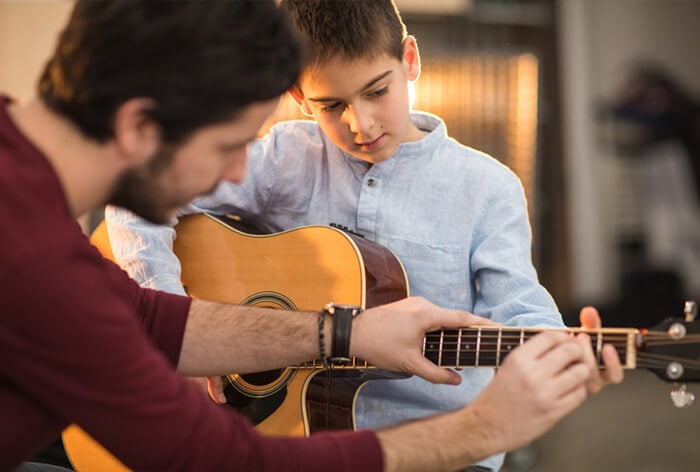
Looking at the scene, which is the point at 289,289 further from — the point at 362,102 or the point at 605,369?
the point at 605,369

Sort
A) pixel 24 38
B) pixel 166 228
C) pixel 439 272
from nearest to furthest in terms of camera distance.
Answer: pixel 439 272 → pixel 166 228 → pixel 24 38

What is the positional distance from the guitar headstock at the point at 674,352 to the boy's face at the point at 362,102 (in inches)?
26.7

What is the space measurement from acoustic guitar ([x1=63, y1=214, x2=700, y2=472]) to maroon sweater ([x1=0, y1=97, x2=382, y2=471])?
0.39 metres

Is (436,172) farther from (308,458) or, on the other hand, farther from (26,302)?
(26,302)

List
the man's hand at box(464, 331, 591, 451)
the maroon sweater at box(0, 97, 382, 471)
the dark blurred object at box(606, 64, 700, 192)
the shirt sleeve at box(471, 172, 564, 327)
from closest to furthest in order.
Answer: the maroon sweater at box(0, 97, 382, 471), the man's hand at box(464, 331, 591, 451), the shirt sleeve at box(471, 172, 564, 327), the dark blurred object at box(606, 64, 700, 192)

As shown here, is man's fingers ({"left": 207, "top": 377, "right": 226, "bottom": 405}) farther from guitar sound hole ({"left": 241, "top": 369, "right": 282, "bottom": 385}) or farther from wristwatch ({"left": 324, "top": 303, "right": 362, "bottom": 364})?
wristwatch ({"left": 324, "top": 303, "right": 362, "bottom": 364})

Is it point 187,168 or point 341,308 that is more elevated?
point 187,168

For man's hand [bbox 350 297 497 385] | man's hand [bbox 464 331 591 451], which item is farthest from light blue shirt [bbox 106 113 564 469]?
man's hand [bbox 464 331 591 451]

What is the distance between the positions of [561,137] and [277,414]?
15.1 feet

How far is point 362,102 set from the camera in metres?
1.79

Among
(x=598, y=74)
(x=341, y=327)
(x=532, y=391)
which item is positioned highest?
(x=532, y=391)

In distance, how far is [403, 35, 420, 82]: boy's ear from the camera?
1932mm

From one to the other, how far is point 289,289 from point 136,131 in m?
0.71

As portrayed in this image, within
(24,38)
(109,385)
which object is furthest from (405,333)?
(24,38)
